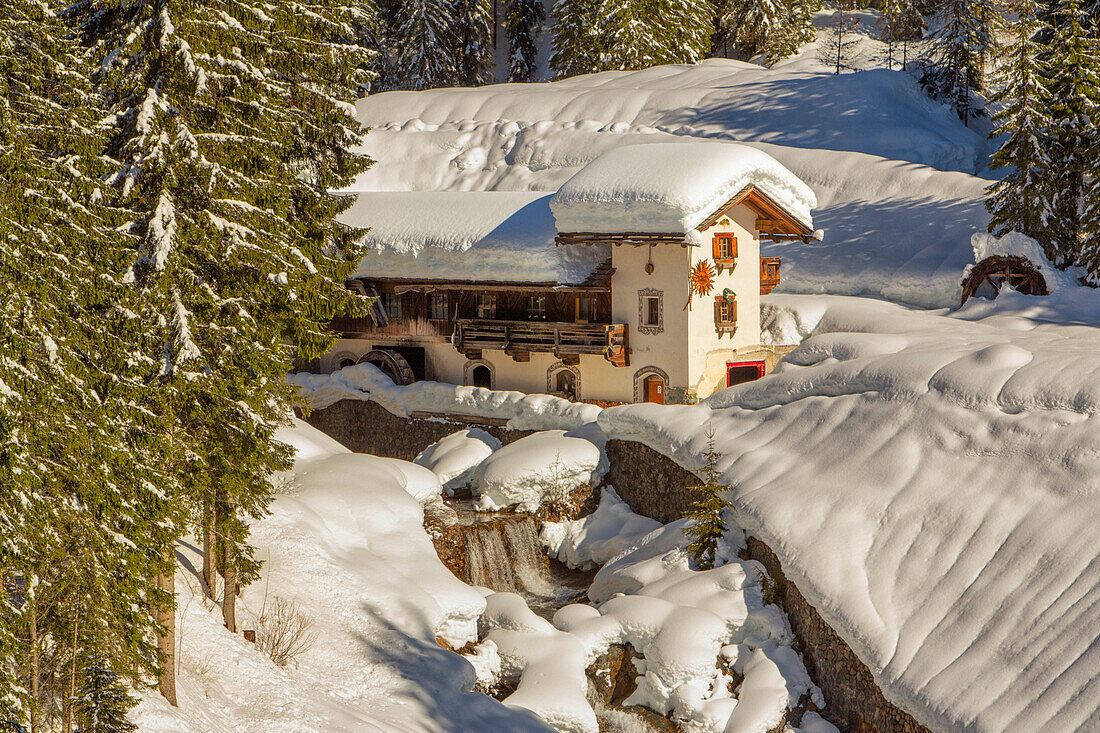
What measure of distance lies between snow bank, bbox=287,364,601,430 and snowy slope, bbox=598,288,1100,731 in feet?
16.9

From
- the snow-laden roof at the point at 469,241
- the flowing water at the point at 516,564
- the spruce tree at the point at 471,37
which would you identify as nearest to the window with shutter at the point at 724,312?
the snow-laden roof at the point at 469,241

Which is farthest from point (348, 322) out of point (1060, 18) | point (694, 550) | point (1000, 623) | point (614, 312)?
point (1060, 18)

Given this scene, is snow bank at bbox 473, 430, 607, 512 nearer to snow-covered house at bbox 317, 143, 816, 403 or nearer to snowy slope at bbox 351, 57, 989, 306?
snow-covered house at bbox 317, 143, 816, 403

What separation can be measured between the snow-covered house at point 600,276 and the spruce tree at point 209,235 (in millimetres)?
13077

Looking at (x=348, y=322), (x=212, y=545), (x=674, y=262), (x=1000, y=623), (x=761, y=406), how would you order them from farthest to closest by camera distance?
(x=348, y=322)
(x=674, y=262)
(x=761, y=406)
(x=212, y=545)
(x=1000, y=623)

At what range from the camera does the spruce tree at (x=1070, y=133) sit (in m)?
35.5

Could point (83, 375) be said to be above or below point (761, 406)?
above

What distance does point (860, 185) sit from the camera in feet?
150

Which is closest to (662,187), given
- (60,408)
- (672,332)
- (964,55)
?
(672,332)

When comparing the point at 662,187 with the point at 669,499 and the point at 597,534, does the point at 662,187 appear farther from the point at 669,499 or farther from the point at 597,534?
the point at 597,534

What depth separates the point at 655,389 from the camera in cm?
3316

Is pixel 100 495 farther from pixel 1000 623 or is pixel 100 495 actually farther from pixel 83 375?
pixel 1000 623

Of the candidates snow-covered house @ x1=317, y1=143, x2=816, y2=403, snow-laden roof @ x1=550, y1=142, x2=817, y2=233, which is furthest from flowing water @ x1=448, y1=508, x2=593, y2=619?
snow-laden roof @ x1=550, y1=142, x2=817, y2=233

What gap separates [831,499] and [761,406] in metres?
5.47
